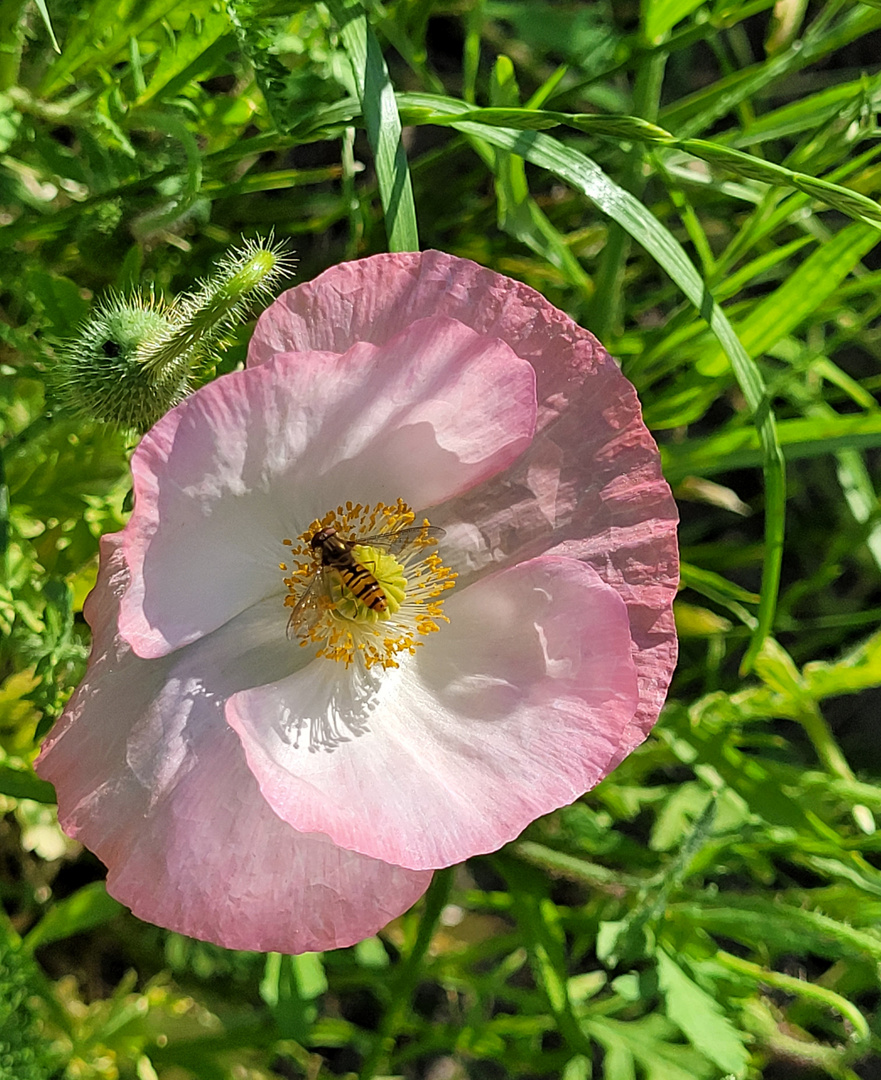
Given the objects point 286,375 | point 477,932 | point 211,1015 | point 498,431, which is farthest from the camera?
point 477,932

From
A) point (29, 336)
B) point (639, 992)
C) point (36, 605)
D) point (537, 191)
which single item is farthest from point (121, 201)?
point (639, 992)

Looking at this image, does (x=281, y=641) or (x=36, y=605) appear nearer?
(x=281, y=641)

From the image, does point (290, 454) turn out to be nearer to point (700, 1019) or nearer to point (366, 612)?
point (366, 612)

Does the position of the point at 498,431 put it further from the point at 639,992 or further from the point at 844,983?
the point at 844,983

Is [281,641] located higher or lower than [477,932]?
higher

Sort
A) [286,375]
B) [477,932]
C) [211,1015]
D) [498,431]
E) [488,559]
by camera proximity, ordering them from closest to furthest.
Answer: [286,375] → [498,431] → [488,559] → [211,1015] → [477,932]

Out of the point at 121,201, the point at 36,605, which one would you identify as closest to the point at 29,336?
the point at 121,201

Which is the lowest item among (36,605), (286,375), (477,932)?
(477,932)
